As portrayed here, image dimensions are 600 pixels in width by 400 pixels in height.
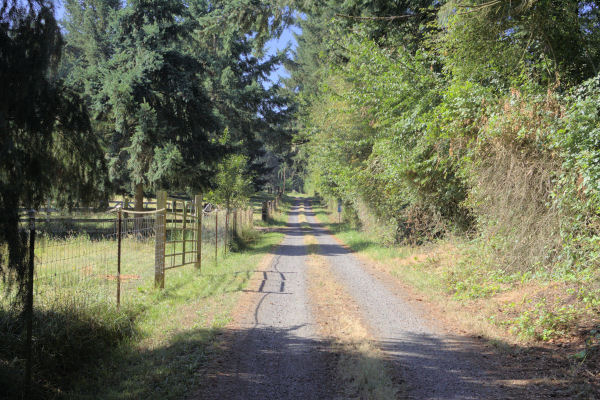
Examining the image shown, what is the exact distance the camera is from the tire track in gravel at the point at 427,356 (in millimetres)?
4371

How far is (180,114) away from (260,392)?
14791mm

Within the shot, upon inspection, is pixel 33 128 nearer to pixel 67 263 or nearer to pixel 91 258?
pixel 67 263

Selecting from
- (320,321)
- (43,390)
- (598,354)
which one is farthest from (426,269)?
(43,390)

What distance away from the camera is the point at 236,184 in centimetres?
2608

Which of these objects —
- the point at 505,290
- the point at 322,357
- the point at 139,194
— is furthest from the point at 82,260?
the point at 139,194

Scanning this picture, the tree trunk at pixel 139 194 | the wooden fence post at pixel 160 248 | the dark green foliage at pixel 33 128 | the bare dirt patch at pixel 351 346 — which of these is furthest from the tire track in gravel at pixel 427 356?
the tree trunk at pixel 139 194

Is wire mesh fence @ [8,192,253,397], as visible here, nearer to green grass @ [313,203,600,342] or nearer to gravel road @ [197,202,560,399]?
gravel road @ [197,202,560,399]

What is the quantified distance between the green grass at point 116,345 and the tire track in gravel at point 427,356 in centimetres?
263

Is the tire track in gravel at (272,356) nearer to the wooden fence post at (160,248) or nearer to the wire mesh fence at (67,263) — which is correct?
the wooden fence post at (160,248)

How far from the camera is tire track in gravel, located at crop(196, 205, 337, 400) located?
441 centimetres

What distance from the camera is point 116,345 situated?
589 centimetres

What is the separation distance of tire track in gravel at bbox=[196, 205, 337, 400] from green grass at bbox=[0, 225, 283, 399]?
1.09ft

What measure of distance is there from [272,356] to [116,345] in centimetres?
243

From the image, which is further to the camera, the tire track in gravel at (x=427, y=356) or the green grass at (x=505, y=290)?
the green grass at (x=505, y=290)
